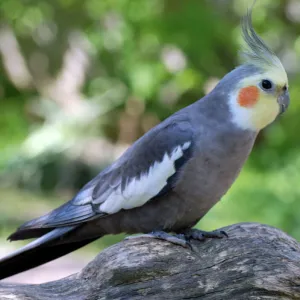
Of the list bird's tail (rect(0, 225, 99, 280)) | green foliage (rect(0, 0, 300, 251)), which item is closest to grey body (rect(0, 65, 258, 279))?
bird's tail (rect(0, 225, 99, 280))

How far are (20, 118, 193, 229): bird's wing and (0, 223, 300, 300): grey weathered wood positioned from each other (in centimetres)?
21

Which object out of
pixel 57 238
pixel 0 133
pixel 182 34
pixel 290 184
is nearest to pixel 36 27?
pixel 0 133

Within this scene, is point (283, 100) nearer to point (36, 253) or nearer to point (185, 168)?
point (185, 168)

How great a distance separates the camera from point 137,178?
2350 mm

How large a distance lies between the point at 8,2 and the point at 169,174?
5.76m

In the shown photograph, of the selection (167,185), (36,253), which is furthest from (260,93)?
(36,253)

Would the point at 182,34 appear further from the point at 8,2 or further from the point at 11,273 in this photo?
the point at 11,273

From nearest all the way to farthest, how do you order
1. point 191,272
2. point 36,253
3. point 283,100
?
point 191,272 < point 283,100 < point 36,253

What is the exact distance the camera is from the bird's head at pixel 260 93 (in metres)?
2.20

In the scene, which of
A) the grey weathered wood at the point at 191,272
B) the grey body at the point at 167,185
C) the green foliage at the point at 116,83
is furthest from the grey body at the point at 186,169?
the green foliage at the point at 116,83

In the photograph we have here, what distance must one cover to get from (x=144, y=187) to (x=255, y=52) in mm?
714

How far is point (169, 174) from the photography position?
7.32ft

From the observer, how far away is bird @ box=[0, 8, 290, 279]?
7.19 feet

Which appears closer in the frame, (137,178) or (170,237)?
(170,237)
